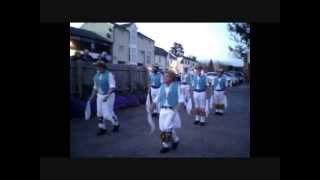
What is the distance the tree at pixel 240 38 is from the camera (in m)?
6.10

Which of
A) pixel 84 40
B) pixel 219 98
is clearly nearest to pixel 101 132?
pixel 84 40

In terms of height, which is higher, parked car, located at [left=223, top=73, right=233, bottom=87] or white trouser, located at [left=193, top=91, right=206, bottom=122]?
parked car, located at [left=223, top=73, right=233, bottom=87]

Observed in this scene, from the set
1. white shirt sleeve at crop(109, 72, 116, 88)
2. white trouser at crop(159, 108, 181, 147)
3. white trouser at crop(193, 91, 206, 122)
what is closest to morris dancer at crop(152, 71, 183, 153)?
white trouser at crop(159, 108, 181, 147)

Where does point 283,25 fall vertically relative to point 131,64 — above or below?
above

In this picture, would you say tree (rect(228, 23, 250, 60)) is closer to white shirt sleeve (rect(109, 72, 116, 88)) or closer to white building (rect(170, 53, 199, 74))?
white building (rect(170, 53, 199, 74))

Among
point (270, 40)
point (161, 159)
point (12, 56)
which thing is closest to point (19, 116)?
point (12, 56)

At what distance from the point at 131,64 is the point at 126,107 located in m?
0.53

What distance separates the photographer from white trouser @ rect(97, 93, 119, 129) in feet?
20.2

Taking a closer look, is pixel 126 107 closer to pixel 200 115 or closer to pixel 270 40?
pixel 200 115

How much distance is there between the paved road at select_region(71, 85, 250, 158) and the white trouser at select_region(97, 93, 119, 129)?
8 centimetres

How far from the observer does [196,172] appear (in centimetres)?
608

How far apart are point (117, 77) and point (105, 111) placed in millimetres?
442

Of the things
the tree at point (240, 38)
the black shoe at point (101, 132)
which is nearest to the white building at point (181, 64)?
the tree at point (240, 38)

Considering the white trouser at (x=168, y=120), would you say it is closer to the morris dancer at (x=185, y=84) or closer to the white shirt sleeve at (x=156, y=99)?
the white shirt sleeve at (x=156, y=99)
